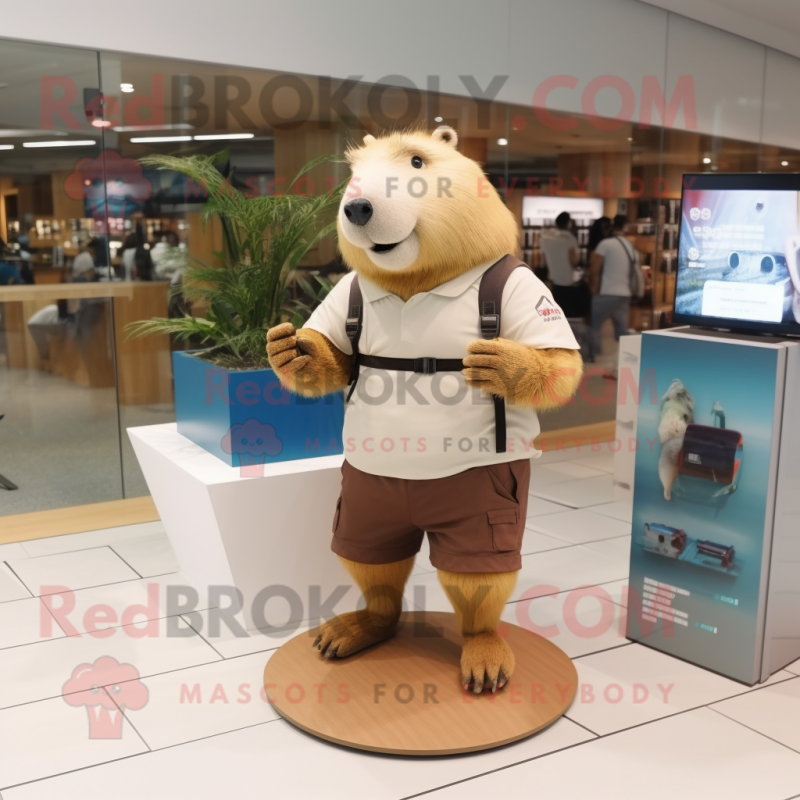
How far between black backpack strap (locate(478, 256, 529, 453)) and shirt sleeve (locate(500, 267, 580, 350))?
0.02 meters

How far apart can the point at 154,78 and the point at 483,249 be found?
7.84 ft

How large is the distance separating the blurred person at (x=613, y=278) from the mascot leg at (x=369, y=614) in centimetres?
372

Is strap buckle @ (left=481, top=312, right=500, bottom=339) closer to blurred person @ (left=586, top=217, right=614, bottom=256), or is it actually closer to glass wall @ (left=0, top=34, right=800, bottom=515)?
glass wall @ (left=0, top=34, right=800, bottom=515)

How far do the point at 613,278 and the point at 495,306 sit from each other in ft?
12.8

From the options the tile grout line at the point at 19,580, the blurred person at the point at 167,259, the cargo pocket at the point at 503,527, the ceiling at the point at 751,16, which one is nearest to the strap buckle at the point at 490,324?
the cargo pocket at the point at 503,527

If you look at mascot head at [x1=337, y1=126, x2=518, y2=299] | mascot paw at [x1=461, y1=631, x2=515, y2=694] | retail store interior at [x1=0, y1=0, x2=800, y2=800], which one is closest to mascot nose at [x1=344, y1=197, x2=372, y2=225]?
mascot head at [x1=337, y1=126, x2=518, y2=299]

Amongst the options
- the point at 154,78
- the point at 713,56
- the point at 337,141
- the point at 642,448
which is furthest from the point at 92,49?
the point at 713,56

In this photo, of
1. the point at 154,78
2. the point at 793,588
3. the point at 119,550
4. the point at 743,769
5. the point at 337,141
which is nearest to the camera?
the point at 743,769

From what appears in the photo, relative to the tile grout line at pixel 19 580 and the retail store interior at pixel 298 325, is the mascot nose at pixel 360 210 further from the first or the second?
the tile grout line at pixel 19 580

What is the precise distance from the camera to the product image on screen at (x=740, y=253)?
252 centimetres

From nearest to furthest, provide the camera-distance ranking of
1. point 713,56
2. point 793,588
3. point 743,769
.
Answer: point 743,769
point 793,588
point 713,56

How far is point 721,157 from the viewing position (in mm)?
6504

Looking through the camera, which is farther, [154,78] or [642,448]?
[154,78]

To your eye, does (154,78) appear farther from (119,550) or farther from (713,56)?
(713,56)
